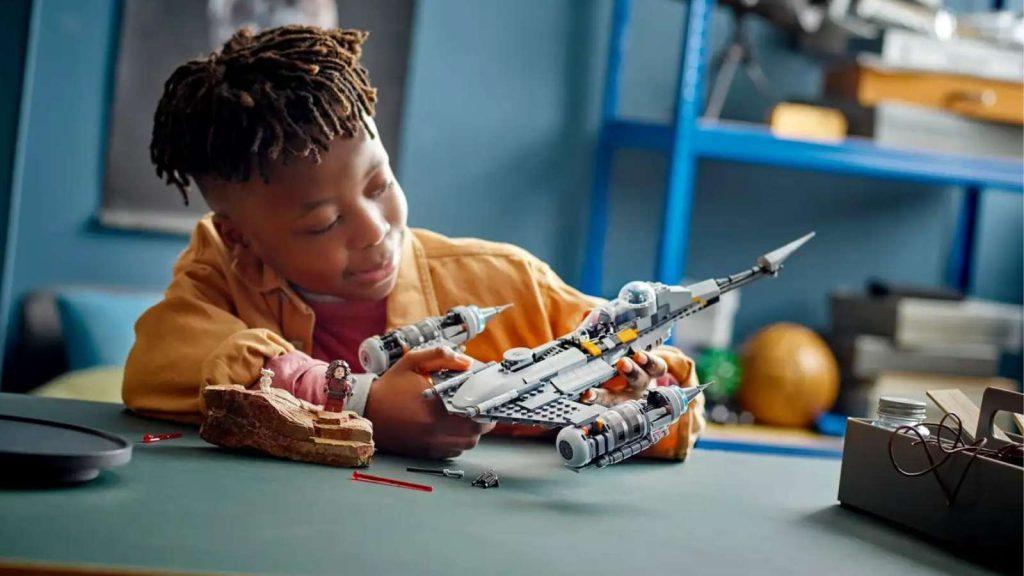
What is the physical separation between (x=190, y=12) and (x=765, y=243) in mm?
1266

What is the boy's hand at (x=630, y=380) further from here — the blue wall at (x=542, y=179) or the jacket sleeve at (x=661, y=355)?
the blue wall at (x=542, y=179)

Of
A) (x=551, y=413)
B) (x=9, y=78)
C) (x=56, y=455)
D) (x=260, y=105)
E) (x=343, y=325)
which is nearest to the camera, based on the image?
(x=56, y=455)

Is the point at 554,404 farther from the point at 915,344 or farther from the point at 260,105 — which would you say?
the point at 915,344

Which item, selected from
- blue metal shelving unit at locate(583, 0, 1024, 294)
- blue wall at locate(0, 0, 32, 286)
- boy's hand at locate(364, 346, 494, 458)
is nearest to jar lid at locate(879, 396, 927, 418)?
boy's hand at locate(364, 346, 494, 458)

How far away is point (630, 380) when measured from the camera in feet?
3.14

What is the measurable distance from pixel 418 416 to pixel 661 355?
244 millimetres

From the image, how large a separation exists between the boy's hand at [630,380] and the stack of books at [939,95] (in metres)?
1.44

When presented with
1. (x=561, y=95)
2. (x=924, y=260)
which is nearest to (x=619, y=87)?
(x=561, y=95)

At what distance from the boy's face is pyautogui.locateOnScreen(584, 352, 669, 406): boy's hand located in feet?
0.77

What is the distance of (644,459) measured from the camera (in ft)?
3.41

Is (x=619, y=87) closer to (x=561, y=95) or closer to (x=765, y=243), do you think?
(x=561, y=95)

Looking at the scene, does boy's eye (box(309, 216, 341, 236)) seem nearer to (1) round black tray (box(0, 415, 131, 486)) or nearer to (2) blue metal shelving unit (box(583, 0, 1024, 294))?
(1) round black tray (box(0, 415, 131, 486))

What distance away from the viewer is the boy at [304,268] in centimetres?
96

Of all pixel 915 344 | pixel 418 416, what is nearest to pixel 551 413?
pixel 418 416
